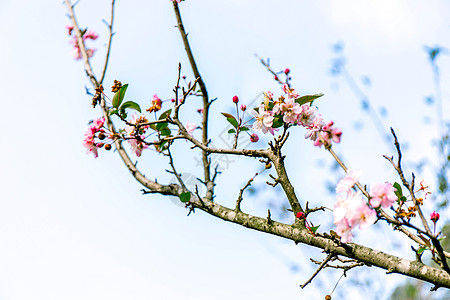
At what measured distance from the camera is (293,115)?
1394 millimetres

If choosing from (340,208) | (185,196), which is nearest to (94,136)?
(185,196)

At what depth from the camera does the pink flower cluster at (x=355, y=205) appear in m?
1.03

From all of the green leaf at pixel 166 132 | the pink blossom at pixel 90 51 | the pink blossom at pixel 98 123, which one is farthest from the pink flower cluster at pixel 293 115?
the pink blossom at pixel 90 51

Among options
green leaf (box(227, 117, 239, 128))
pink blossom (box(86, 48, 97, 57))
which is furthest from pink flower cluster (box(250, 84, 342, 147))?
pink blossom (box(86, 48, 97, 57))

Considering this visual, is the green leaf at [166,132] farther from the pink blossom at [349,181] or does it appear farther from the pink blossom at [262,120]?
the pink blossom at [349,181]

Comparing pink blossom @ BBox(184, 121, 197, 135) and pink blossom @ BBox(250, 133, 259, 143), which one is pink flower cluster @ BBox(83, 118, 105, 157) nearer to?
pink blossom @ BBox(184, 121, 197, 135)

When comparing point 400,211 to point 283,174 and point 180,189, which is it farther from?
point 180,189

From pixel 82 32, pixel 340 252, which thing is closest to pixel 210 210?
pixel 340 252

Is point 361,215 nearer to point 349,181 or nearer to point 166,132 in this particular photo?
point 349,181

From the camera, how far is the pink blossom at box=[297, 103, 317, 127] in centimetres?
141

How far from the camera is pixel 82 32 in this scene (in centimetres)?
232

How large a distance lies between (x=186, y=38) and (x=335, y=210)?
3.93 feet

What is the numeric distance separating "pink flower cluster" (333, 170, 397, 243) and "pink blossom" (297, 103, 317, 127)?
37 centimetres

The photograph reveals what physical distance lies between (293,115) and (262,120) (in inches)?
4.9
